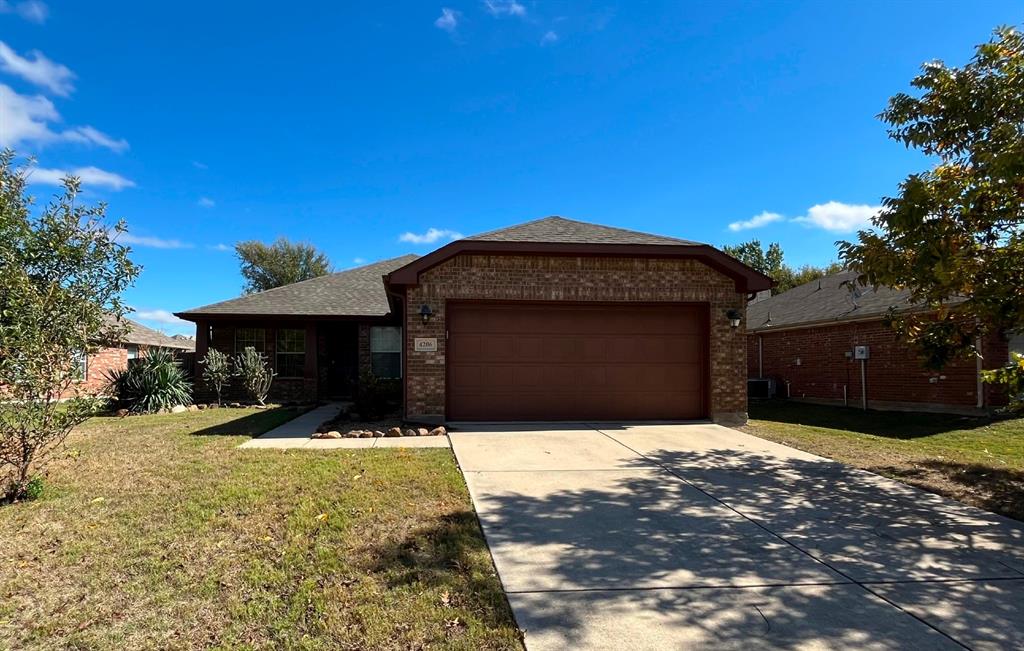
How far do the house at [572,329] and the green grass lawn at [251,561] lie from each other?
3.85m

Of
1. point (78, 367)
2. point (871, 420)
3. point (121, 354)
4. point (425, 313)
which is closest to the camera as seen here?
point (78, 367)

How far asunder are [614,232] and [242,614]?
33.9 ft

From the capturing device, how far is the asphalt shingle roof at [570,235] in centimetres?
1054

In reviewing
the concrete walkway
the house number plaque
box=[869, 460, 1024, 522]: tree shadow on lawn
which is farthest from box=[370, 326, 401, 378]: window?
box=[869, 460, 1024, 522]: tree shadow on lawn

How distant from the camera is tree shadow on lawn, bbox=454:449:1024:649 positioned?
3.10m

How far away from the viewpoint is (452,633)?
9.87 ft

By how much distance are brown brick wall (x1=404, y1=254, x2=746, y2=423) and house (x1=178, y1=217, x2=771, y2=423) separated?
0.02 meters

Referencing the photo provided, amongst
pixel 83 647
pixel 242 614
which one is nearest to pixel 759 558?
pixel 242 614

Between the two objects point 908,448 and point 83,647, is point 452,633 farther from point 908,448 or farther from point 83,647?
point 908,448

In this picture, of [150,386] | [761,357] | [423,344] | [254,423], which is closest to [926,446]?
[423,344]

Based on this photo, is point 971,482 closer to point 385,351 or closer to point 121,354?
point 385,351

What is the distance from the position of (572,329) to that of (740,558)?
6.89 metres

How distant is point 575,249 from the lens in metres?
10.2

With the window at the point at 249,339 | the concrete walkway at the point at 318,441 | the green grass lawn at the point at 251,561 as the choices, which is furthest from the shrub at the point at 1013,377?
the window at the point at 249,339
